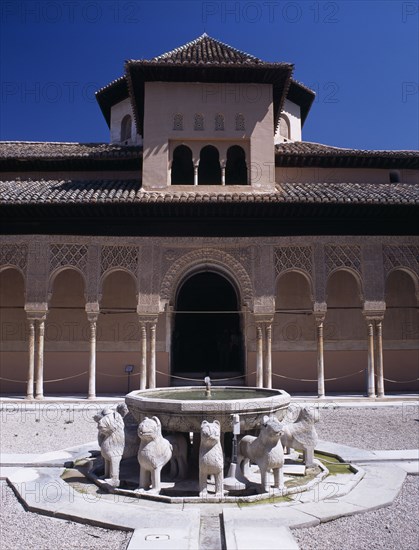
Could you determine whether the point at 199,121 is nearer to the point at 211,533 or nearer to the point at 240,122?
the point at 240,122

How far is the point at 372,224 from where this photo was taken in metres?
14.9

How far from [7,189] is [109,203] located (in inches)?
136

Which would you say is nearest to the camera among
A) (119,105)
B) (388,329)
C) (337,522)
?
(337,522)

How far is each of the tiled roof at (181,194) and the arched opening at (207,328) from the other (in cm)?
464

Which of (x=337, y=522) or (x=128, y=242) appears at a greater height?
(x=128, y=242)

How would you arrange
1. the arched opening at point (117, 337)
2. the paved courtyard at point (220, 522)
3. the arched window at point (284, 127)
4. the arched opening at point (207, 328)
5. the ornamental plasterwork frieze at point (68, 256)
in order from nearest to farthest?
the paved courtyard at point (220, 522)
the ornamental plasterwork frieze at point (68, 256)
the arched opening at point (117, 337)
the arched opening at point (207, 328)
the arched window at point (284, 127)

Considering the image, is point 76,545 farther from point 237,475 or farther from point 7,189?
point 7,189

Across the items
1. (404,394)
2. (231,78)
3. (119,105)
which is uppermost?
(119,105)

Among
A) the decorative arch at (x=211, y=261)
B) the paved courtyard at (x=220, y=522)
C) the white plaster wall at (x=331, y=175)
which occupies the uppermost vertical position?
the white plaster wall at (x=331, y=175)

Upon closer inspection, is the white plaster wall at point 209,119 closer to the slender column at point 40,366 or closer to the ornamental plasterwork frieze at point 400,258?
the ornamental plasterwork frieze at point 400,258

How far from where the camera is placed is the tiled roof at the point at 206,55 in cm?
1518

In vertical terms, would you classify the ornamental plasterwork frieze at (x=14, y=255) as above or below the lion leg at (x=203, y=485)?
above

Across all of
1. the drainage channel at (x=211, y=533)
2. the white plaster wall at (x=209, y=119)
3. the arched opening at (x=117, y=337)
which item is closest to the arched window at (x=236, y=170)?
the white plaster wall at (x=209, y=119)

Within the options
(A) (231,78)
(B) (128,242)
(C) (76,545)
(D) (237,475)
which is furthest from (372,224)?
(C) (76,545)
